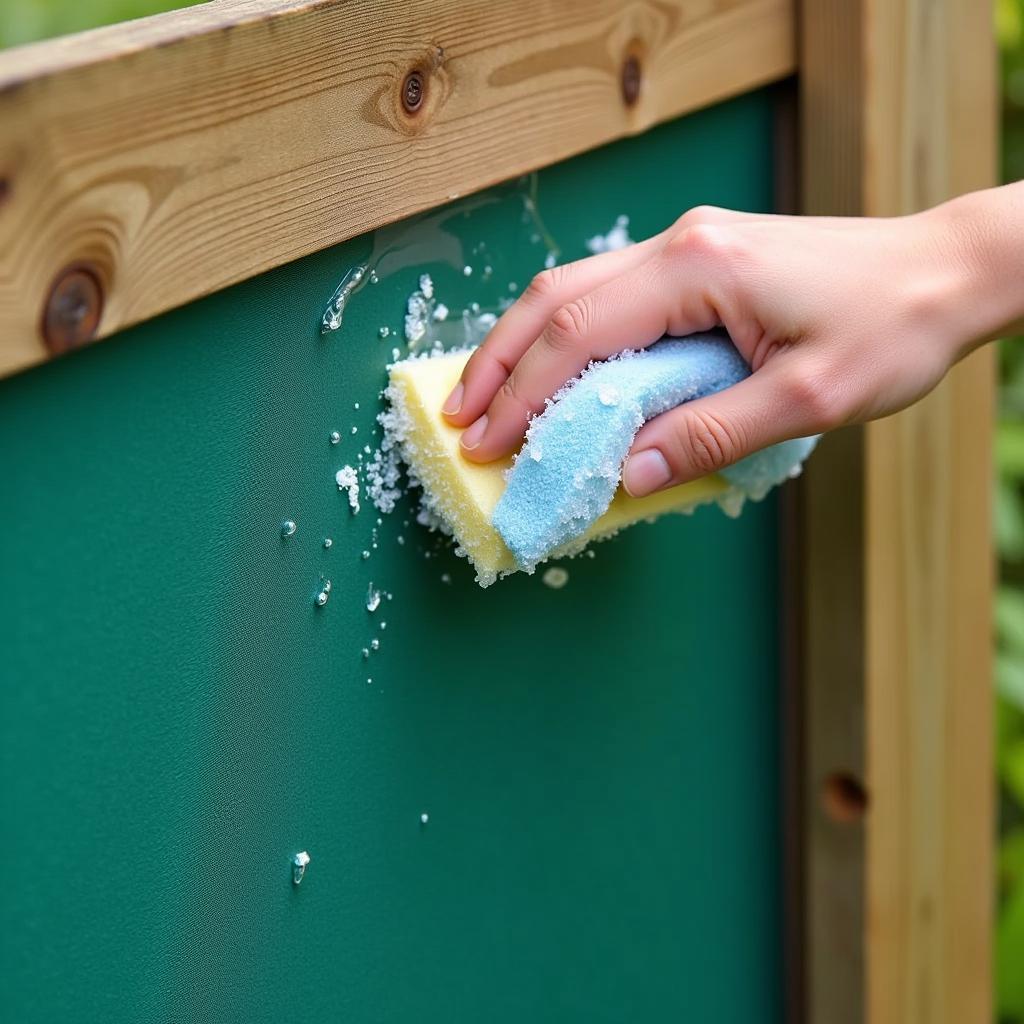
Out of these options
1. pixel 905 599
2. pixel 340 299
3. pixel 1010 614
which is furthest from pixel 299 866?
pixel 1010 614

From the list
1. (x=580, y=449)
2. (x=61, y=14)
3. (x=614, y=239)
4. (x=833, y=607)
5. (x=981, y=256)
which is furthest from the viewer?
(x=61, y=14)

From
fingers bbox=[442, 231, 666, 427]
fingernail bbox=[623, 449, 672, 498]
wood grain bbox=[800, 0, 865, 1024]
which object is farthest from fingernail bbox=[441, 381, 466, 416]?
wood grain bbox=[800, 0, 865, 1024]

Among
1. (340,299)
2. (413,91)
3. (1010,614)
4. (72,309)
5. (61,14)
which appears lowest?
(72,309)

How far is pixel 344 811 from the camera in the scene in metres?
0.77

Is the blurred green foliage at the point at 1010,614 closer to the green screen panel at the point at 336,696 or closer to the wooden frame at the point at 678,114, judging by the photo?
the wooden frame at the point at 678,114

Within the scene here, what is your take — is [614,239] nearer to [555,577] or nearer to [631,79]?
[631,79]

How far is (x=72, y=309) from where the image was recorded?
0.54 metres

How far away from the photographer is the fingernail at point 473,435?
0.75m

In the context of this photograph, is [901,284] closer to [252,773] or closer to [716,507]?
[716,507]

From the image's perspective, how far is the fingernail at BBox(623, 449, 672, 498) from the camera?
755mm

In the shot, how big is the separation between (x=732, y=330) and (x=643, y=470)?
0.11m

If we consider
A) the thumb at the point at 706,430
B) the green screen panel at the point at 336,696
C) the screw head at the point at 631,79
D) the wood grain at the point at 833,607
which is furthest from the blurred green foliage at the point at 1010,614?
the thumb at the point at 706,430

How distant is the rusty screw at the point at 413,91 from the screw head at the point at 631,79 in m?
0.23

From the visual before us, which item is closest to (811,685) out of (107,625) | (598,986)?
(598,986)
